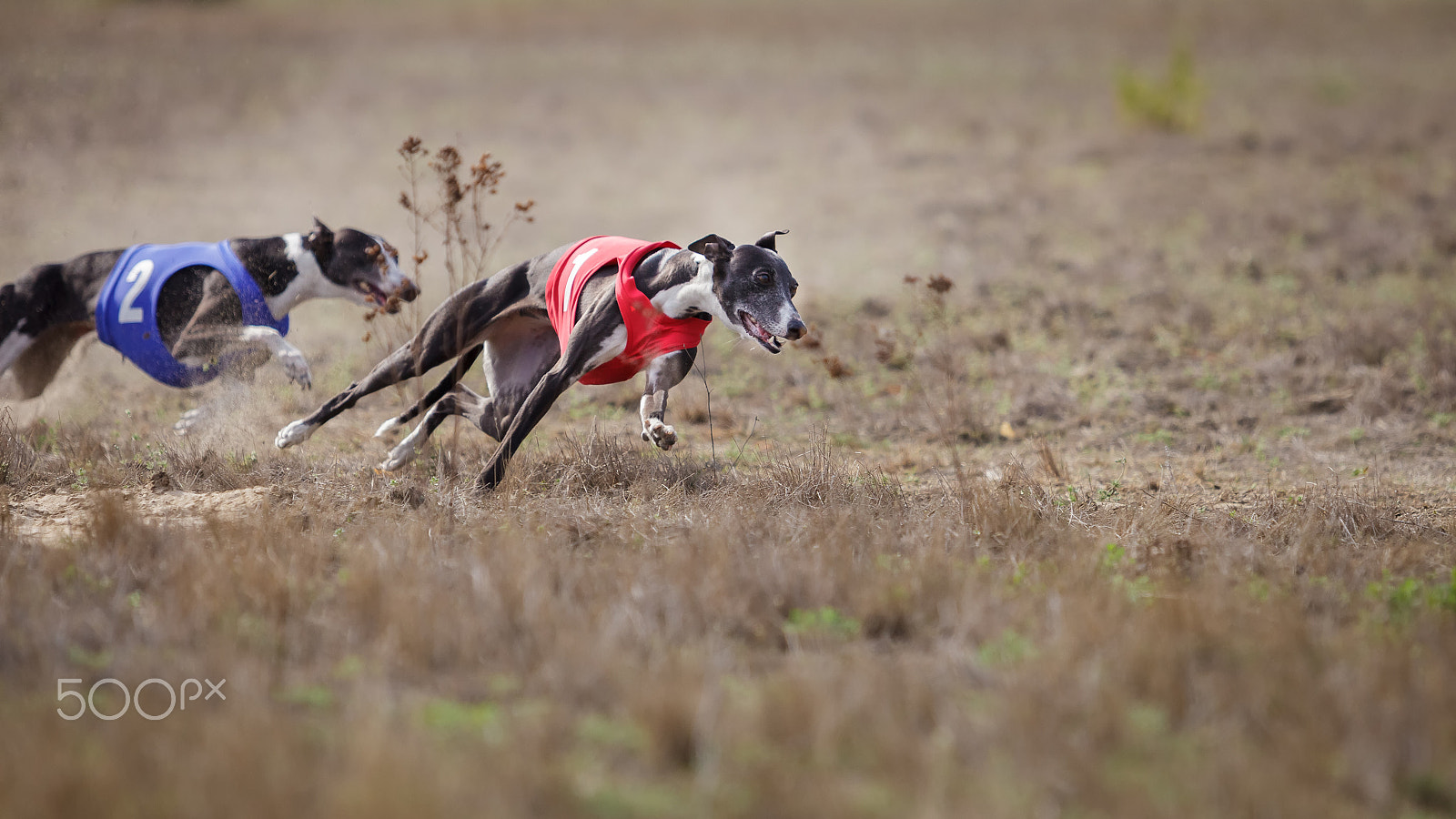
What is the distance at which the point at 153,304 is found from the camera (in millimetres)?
6625

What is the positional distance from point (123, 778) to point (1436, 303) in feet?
37.5

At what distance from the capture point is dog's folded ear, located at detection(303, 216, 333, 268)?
22.2 feet

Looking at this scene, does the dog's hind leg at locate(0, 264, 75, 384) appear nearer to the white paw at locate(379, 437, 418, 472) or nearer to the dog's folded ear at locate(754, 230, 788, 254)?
the white paw at locate(379, 437, 418, 472)

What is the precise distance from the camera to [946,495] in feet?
18.9

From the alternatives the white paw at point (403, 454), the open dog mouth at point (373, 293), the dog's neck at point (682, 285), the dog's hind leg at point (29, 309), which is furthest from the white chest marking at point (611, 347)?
the dog's hind leg at point (29, 309)

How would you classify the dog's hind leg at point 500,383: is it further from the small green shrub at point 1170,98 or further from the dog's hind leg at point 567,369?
the small green shrub at point 1170,98

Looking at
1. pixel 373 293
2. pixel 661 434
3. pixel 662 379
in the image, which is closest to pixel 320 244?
pixel 373 293

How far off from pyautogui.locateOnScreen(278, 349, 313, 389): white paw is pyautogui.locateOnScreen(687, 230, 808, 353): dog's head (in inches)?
106

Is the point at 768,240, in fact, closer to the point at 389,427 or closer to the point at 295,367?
the point at 389,427

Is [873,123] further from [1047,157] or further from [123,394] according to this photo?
[123,394]

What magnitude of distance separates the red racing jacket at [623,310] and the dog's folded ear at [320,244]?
1810mm

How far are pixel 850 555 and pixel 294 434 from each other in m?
3.39

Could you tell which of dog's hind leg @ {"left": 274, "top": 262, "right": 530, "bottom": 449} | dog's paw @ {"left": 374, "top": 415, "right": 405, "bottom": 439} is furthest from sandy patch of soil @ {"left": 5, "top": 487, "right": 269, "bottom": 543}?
dog's paw @ {"left": 374, "top": 415, "right": 405, "bottom": 439}

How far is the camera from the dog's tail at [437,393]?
20.8ft
